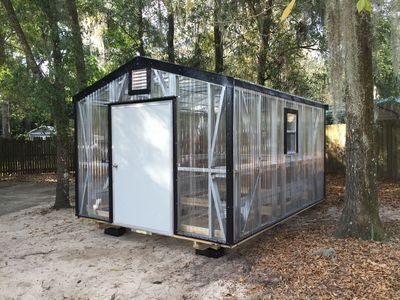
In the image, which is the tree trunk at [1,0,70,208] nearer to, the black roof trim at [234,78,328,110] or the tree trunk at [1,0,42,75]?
the tree trunk at [1,0,42,75]

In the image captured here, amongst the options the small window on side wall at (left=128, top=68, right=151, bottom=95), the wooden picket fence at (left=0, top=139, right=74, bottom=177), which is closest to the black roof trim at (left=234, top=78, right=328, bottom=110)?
the small window on side wall at (left=128, top=68, right=151, bottom=95)

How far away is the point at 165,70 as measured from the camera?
513 cm

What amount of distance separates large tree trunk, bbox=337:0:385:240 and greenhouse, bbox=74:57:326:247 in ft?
3.60

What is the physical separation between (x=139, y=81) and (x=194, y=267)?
261cm

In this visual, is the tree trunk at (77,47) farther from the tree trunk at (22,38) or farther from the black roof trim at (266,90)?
the black roof trim at (266,90)

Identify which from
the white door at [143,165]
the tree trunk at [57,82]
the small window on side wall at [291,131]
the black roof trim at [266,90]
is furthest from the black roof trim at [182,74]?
the tree trunk at [57,82]

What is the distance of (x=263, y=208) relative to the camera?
17.3ft

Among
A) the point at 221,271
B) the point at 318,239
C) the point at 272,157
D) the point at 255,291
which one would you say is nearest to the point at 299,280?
the point at 255,291

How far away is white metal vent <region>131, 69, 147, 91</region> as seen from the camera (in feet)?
17.6

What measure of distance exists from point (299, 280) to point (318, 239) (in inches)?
54.6

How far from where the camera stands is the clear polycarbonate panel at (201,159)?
4664 mm

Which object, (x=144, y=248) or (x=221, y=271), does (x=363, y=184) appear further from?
(x=144, y=248)

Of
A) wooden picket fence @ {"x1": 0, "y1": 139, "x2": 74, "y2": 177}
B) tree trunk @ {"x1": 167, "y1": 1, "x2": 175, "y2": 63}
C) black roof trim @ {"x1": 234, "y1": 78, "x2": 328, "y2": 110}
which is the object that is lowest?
wooden picket fence @ {"x1": 0, "y1": 139, "x2": 74, "y2": 177}

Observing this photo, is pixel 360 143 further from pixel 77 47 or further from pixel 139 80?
pixel 77 47
